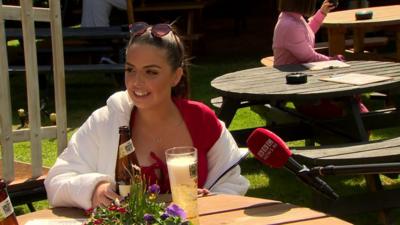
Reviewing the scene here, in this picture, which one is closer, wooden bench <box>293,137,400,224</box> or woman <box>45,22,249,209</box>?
woman <box>45,22,249,209</box>

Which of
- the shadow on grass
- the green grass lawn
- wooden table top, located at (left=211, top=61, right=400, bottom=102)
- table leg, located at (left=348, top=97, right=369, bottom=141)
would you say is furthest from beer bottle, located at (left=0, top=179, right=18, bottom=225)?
table leg, located at (left=348, top=97, right=369, bottom=141)

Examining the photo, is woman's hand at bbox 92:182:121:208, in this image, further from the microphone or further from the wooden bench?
the wooden bench

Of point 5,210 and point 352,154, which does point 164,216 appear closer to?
point 5,210

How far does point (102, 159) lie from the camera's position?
2646 mm

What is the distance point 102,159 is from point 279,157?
0.79m

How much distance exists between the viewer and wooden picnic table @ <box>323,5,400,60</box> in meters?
7.29

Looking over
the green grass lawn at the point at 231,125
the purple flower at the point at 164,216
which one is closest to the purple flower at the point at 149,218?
the purple flower at the point at 164,216

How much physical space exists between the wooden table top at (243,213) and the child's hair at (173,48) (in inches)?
22.8

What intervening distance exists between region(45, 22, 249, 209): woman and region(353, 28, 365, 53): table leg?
5.74 meters

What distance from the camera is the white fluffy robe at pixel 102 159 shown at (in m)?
2.51

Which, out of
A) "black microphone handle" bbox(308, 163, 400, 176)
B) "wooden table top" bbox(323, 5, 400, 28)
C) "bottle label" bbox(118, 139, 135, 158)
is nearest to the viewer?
"black microphone handle" bbox(308, 163, 400, 176)

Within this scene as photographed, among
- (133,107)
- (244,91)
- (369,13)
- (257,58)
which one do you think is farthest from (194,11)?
(133,107)

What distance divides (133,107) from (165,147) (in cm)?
19

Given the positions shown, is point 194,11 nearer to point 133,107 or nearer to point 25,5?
point 25,5
